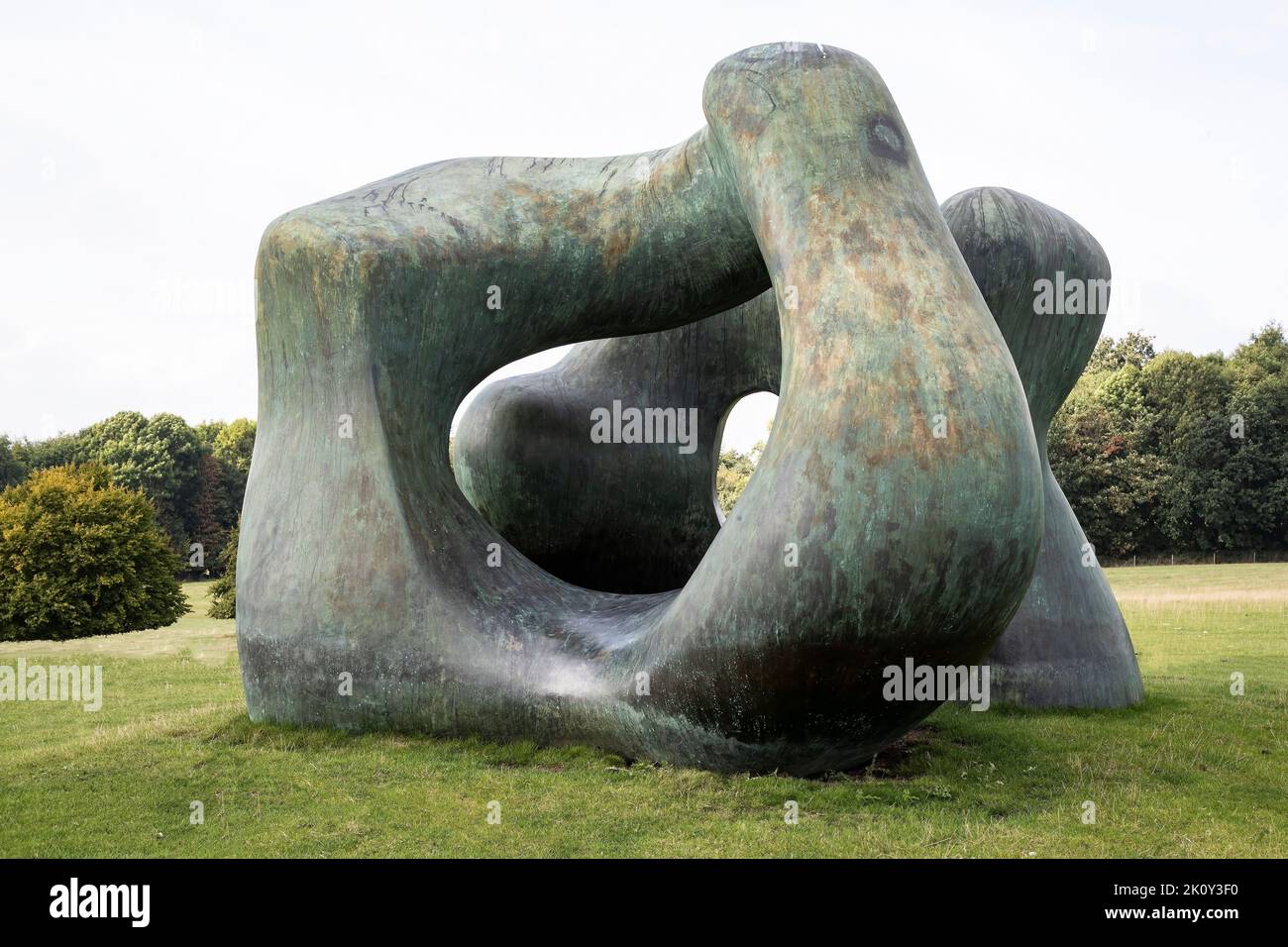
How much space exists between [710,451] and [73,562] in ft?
40.8

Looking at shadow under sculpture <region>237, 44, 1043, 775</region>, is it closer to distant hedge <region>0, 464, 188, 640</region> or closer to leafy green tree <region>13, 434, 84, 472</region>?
distant hedge <region>0, 464, 188, 640</region>

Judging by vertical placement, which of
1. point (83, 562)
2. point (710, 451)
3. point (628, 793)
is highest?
point (710, 451)

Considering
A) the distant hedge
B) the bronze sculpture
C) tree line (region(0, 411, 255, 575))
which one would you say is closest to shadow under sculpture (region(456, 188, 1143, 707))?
the bronze sculpture

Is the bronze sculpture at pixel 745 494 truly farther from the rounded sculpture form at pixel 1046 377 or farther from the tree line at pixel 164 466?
the tree line at pixel 164 466

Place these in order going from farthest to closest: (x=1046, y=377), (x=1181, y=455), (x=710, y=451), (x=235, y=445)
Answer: (x=235, y=445), (x=1181, y=455), (x=710, y=451), (x=1046, y=377)

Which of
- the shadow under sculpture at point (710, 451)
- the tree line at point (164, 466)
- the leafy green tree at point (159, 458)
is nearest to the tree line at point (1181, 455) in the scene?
the tree line at point (164, 466)

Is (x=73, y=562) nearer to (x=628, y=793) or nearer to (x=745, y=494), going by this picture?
(x=628, y=793)

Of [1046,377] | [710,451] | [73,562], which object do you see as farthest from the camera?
[73,562]

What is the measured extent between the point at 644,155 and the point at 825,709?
4.95 meters

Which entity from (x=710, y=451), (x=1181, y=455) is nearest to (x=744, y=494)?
(x=710, y=451)

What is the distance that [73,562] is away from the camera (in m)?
19.6

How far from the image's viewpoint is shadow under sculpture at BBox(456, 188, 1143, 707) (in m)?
10.9

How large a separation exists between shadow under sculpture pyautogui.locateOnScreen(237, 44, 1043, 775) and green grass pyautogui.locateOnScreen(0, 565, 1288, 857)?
17.5 inches

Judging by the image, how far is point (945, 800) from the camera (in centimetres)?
752
